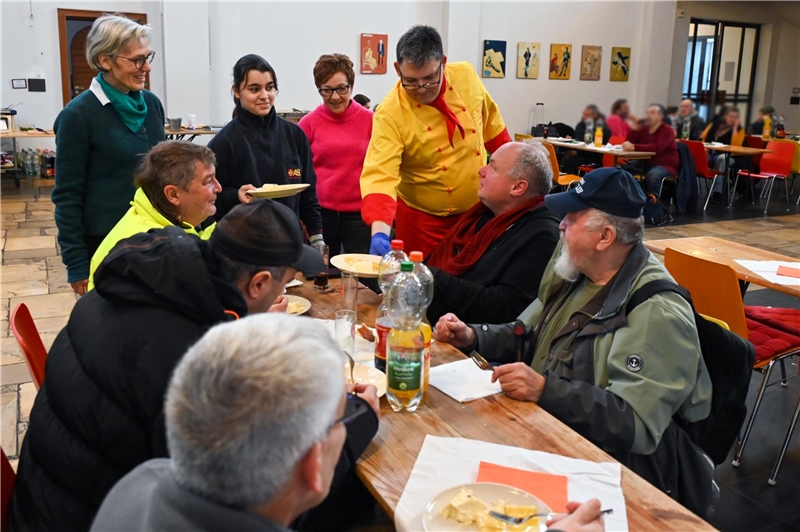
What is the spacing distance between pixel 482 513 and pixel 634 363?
0.71 metres

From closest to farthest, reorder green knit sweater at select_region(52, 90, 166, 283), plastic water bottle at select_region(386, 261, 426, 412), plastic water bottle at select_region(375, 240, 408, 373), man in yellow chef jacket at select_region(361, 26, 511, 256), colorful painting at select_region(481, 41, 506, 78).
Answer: plastic water bottle at select_region(386, 261, 426, 412)
plastic water bottle at select_region(375, 240, 408, 373)
green knit sweater at select_region(52, 90, 166, 283)
man in yellow chef jacket at select_region(361, 26, 511, 256)
colorful painting at select_region(481, 41, 506, 78)

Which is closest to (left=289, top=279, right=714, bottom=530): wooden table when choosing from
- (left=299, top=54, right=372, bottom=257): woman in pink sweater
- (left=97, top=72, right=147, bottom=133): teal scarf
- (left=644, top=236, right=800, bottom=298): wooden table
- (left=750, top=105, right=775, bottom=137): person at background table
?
(left=750, top=105, right=775, bottom=137): person at background table

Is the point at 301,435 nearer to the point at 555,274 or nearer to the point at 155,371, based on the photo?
the point at 155,371

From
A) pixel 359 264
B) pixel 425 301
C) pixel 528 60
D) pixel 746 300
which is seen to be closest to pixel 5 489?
pixel 425 301

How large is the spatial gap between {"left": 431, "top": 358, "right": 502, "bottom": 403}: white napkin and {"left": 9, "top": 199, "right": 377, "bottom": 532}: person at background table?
43 centimetres

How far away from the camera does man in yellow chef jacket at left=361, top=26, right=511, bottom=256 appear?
3055mm

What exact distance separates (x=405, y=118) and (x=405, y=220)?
56 centimetres

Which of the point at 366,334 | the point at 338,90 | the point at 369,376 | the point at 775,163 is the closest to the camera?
the point at 369,376

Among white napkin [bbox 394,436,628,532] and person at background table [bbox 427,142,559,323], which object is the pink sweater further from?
white napkin [bbox 394,436,628,532]

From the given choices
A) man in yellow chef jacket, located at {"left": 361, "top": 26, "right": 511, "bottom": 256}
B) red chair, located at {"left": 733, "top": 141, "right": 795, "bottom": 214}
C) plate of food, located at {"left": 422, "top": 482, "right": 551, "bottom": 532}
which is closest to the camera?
plate of food, located at {"left": 422, "top": 482, "right": 551, "bottom": 532}

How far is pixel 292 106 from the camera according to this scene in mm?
10875

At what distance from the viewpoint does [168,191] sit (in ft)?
7.58

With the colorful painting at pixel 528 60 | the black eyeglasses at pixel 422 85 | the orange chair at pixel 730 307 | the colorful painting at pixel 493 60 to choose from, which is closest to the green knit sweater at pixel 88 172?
the black eyeglasses at pixel 422 85

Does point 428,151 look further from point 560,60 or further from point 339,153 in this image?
point 560,60
